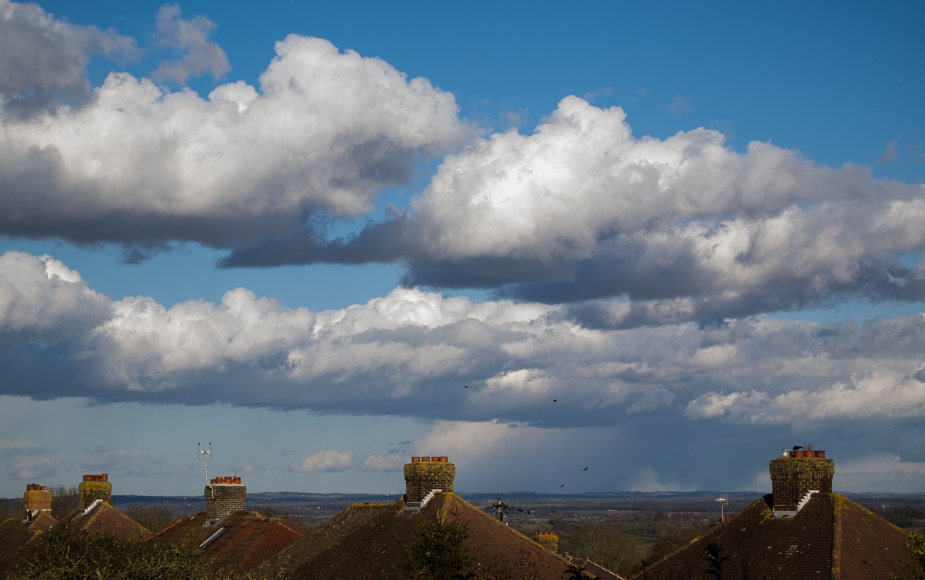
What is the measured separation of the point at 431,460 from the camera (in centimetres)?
3581

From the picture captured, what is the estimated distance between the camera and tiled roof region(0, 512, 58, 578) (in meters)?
48.5

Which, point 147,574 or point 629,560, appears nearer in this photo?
point 147,574

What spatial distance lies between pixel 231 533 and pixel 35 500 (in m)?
19.8

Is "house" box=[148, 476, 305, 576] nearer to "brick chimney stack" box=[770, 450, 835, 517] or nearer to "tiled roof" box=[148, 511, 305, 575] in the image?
"tiled roof" box=[148, 511, 305, 575]

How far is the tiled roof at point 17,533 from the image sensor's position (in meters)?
48.5

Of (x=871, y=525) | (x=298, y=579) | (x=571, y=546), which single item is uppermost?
(x=871, y=525)

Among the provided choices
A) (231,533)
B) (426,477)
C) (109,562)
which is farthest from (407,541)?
(231,533)

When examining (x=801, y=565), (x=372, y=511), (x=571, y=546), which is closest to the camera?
(x=801, y=565)

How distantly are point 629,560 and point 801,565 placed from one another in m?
70.0

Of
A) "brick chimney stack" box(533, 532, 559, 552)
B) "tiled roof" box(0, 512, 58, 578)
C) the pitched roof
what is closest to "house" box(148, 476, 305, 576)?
"tiled roof" box(0, 512, 58, 578)

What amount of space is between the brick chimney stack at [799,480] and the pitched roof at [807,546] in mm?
266

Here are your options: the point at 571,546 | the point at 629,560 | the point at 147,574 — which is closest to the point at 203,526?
the point at 147,574

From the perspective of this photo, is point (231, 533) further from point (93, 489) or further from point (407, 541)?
point (407, 541)

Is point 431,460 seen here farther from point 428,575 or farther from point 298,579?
point 428,575
